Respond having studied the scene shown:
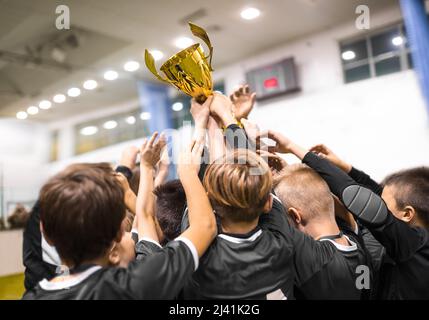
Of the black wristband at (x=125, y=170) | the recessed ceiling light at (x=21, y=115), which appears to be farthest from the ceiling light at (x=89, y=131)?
the black wristband at (x=125, y=170)

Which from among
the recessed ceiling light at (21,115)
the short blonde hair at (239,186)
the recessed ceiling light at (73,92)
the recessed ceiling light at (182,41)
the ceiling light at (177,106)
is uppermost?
the recessed ceiling light at (182,41)

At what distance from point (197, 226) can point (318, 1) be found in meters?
3.71

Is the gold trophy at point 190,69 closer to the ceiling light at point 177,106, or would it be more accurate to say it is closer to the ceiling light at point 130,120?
the ceiling light at point 177,106

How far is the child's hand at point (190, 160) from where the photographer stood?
0.87 meters

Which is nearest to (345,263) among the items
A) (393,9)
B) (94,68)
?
(393,9)

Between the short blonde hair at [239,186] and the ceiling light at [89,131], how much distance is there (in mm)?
4828

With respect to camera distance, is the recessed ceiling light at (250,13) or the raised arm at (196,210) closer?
the raised arm at (196,210)

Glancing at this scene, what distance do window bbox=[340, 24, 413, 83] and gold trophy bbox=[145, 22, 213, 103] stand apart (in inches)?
155

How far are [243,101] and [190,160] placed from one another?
20.0 inches

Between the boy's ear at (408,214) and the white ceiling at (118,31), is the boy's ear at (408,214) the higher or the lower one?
the lower one

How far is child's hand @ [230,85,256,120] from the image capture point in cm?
130

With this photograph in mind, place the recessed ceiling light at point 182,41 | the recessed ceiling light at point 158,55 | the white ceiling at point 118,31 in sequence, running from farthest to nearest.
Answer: the recessed ceiling light at point 158,55 → the recessed ceiling light at point 182,41 → the white ceiling at point 118,31

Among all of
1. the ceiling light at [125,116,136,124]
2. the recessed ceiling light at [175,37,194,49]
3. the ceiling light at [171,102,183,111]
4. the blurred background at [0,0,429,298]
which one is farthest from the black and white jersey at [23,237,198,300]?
the ceiling light at [125,116,136,124]

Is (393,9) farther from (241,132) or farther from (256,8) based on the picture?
(241,132)
